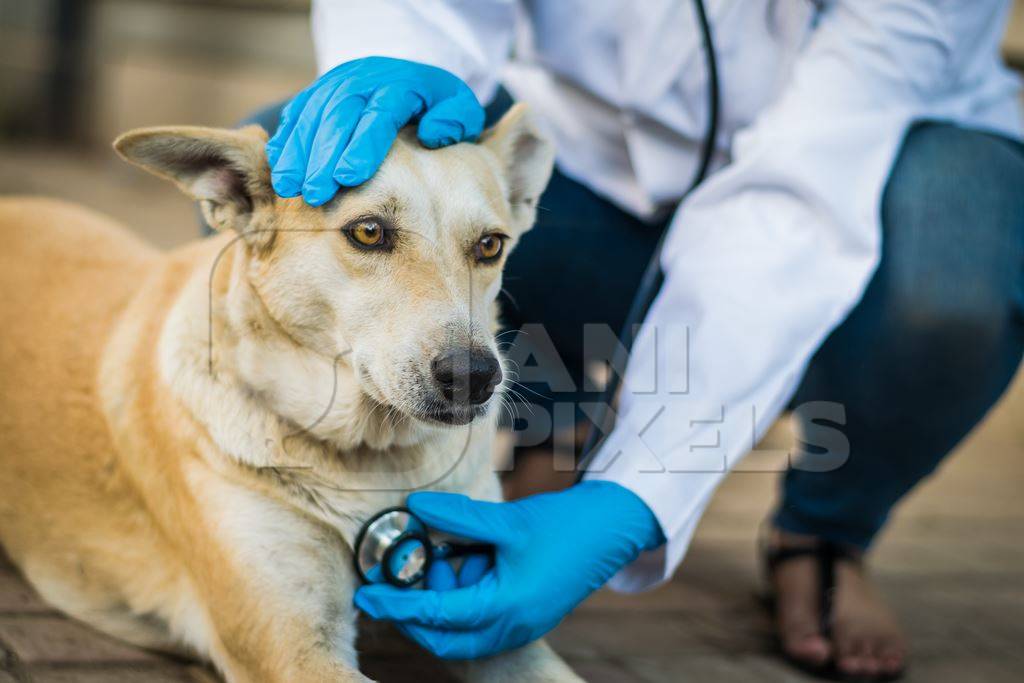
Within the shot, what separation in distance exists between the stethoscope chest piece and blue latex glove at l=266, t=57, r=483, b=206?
1.96 feet

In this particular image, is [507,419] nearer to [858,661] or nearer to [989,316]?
[858,661]

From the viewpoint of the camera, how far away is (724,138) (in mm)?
2580

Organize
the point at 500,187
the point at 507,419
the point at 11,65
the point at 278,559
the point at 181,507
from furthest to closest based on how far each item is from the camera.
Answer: the point at 11,65, the point at 507,419, the point at 500,187, the point at 181,507, the point at 278,559

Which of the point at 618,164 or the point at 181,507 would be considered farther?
the point at 618,164

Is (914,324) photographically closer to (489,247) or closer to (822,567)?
(822,567)

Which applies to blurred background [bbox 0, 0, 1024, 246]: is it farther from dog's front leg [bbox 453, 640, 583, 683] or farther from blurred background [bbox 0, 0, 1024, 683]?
dog's front leg [bbox 453, 640, 583, 683]

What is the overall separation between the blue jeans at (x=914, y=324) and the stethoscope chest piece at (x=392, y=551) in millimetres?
443

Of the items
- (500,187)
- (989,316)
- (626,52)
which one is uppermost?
(626,52)

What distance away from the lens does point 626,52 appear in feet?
8.14

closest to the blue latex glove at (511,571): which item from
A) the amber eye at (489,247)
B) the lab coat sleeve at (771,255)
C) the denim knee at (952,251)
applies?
the lab coat sleeve at (771,255)

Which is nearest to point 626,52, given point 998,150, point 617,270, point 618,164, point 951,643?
point 618,164

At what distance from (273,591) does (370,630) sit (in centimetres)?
41

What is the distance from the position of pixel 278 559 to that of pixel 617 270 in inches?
49.2

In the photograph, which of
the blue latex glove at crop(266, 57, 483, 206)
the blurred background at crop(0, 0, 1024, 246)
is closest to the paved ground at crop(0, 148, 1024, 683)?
the blue latex glove at crop(266, 57, 483, 206)
